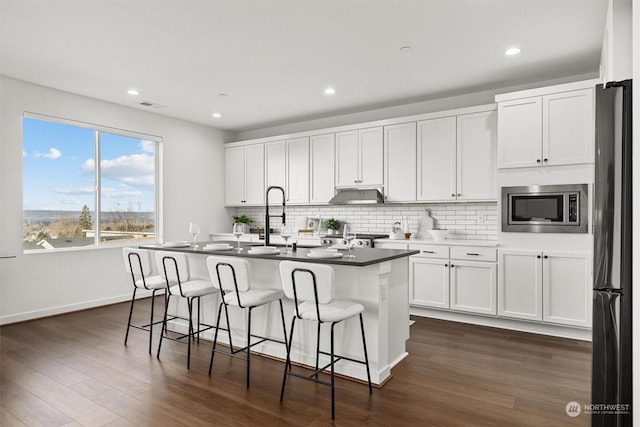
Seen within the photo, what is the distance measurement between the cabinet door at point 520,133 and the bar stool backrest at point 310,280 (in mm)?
2869

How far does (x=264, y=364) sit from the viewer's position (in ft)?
10.8

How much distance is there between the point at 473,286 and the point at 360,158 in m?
2.30

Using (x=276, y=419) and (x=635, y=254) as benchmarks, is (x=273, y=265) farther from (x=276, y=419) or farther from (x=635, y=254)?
(x=635, y=254)

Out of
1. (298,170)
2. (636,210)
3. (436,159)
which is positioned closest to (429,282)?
(436,159)

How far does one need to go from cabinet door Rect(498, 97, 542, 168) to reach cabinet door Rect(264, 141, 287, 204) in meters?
3.31

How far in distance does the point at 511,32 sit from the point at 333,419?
132 inches

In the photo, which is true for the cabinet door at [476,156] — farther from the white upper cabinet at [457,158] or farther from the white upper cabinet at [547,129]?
the white upper cabinet at [547,129]

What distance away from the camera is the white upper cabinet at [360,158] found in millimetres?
5441

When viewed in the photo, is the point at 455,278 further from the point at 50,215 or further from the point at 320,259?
the point at 50,215

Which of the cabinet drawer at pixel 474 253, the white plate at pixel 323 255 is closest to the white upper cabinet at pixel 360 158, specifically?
the cabinet drawer at pixel 474 253

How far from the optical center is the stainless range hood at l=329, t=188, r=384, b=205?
17.7 feet

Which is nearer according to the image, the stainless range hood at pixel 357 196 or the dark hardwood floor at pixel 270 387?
the dark hardwood floor at pixel 270 387

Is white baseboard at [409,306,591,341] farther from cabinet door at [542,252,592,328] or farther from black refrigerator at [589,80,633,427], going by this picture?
black refrigerator at [589,80,633,427]

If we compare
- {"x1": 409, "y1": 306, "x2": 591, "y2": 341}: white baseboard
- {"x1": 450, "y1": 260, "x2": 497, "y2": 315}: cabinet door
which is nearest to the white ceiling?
{"x1": 450, "y1": 260, "x2": 497, "y2": 315}: cabinet door
